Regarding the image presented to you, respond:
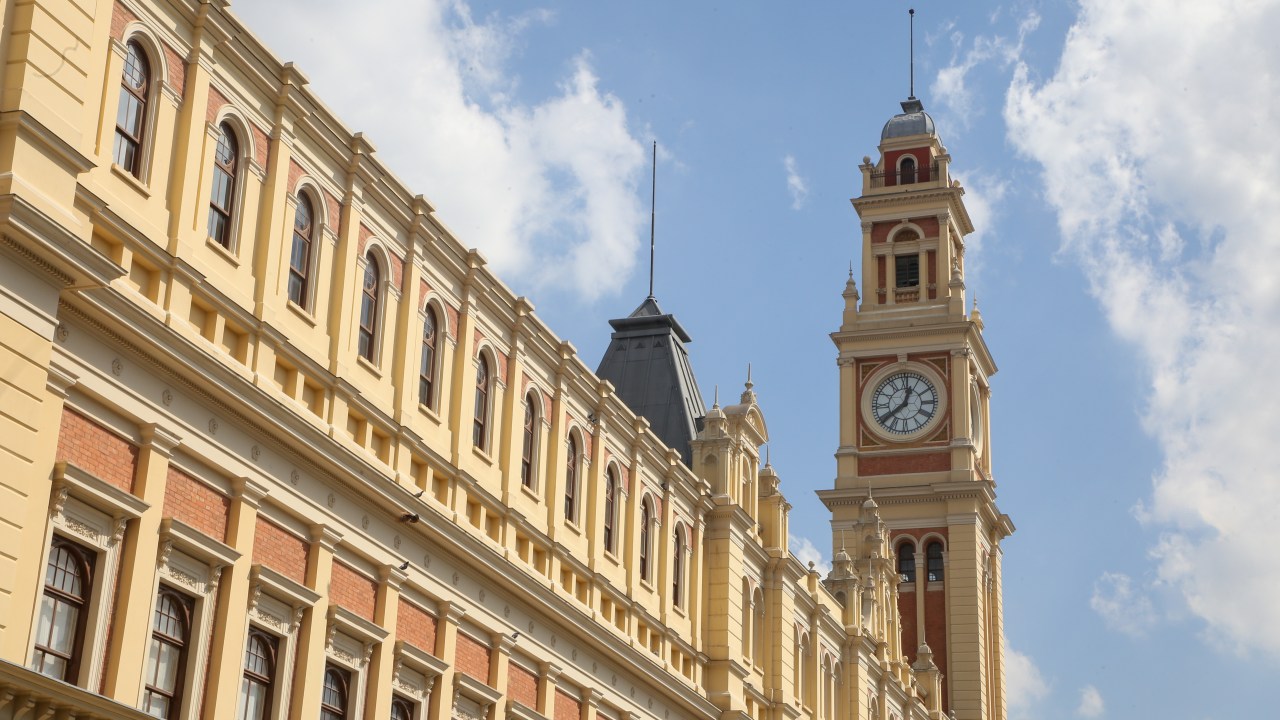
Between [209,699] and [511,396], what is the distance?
10485mm

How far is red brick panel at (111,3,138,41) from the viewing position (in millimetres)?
22484

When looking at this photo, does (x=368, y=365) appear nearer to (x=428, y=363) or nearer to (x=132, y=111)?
(x=428, y=363)

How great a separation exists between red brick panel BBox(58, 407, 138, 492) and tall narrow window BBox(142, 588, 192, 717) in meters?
1.68

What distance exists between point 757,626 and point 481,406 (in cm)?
1413

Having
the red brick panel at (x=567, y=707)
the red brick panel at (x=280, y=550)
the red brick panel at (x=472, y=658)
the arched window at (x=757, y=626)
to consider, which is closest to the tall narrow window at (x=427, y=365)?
the red brick panel at (x=472, y=658)

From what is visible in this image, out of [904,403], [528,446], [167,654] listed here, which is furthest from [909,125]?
[167,654]

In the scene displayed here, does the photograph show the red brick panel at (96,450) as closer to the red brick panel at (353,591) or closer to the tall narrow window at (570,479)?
the red brick panel at (353,591)

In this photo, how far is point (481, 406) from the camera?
31828 mm

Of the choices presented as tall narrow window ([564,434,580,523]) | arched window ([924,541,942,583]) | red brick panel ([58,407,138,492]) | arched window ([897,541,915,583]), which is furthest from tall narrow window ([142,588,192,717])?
arched window ([924,541,942,583])

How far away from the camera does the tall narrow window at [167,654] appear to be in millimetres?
22406

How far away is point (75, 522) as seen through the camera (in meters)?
21.2

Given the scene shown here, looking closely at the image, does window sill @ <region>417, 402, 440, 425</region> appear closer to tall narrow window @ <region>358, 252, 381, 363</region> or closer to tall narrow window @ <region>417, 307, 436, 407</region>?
tall narrow window @ <region>417, 307, 436, 407</region>

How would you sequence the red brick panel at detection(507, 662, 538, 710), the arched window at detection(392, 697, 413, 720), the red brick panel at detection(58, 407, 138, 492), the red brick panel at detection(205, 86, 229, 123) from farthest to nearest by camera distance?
1. the red brick panel at detection(507, 662, 538, 710)
2. the arched window at detection(392, 697, 413, 720)
3. the red brick panel at detection(205, 86, 229, 123)
4. the red brick panel at detection(58, 407, 138, 492)

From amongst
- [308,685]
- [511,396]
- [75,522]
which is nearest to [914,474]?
[511,396]
